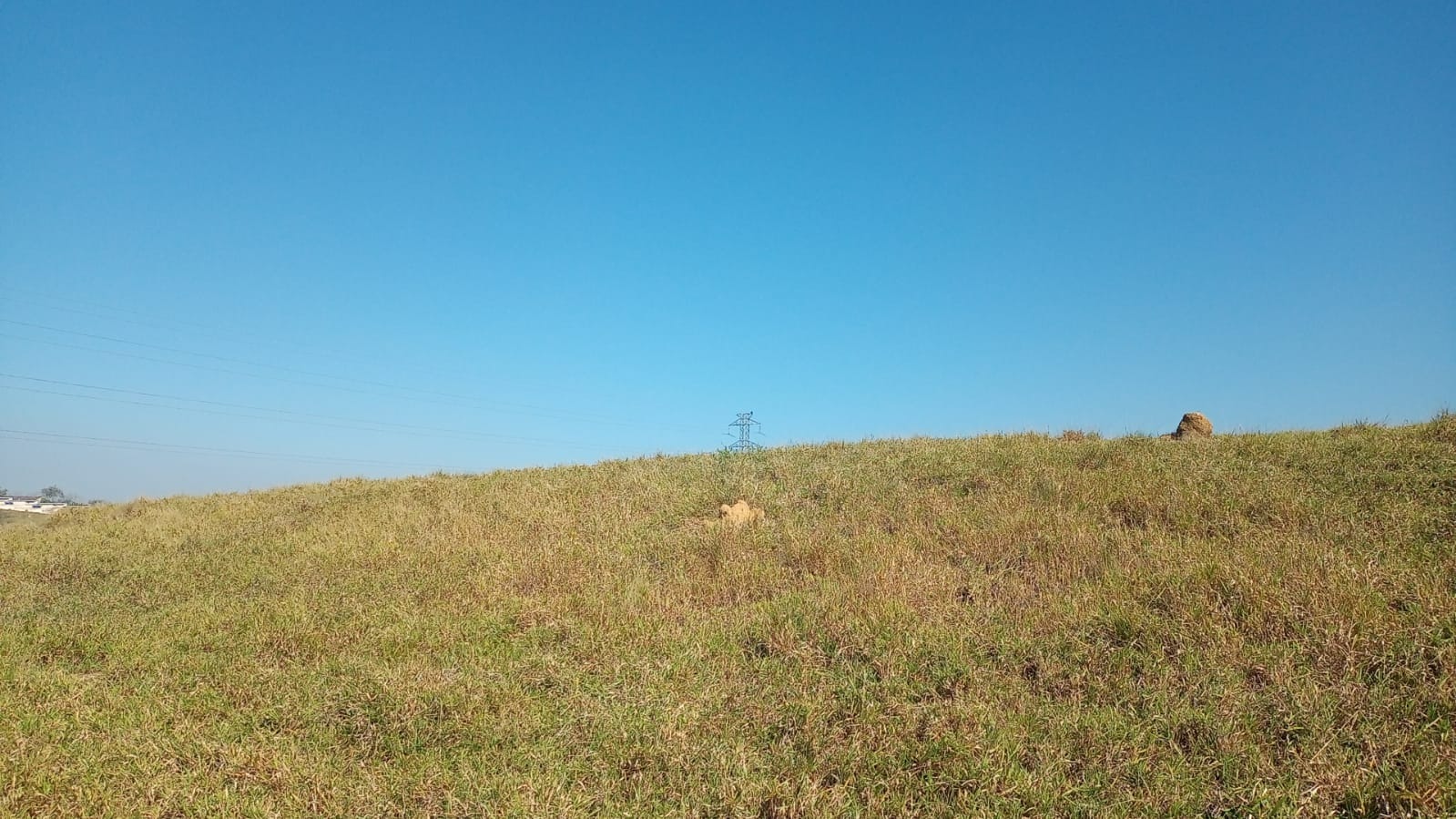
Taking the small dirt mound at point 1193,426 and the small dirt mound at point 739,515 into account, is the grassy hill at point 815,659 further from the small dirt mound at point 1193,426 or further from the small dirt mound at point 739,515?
the small dirt mound at point 1193,426

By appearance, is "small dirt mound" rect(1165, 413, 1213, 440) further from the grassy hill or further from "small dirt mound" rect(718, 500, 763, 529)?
"small dirt mound" rect(718, 500, 763, 529)

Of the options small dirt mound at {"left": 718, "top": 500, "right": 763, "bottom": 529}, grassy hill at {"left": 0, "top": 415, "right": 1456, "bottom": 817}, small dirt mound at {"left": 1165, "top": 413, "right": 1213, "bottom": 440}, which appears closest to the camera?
grassy hill at {"left": 0, "top": 415, "right": 1456, "bottom": 817}

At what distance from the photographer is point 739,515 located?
1189 centimetres

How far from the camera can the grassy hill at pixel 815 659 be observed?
188 inches

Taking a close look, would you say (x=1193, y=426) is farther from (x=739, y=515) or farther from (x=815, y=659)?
(x=815, y=659)

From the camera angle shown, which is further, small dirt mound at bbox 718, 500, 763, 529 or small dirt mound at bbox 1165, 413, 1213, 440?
small dirt mound at bbox 1165, 413, 1213, 440

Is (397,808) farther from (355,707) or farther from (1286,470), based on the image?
(1286,470)

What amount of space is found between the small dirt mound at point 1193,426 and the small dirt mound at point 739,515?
8.96 meters

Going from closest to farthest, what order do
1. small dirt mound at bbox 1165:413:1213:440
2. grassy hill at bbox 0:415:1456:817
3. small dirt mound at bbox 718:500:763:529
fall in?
grassy hill at bbox 0:415:1456:817
small dirt mound at bbox 718:500:763:529
small dirt mound at bbox 1165:413:1213:440

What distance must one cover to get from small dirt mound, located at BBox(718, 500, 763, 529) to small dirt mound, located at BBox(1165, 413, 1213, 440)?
29.4 feet

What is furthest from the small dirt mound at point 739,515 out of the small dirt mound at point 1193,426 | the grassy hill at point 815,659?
the small dirt mound at point 1193,426

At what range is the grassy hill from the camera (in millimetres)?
4766

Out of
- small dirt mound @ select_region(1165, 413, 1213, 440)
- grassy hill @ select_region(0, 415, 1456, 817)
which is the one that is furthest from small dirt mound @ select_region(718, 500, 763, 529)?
small dirt mound @ select_region(1165, 413, 1213, 440)

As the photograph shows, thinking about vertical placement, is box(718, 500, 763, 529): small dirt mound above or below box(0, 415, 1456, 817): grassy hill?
above
